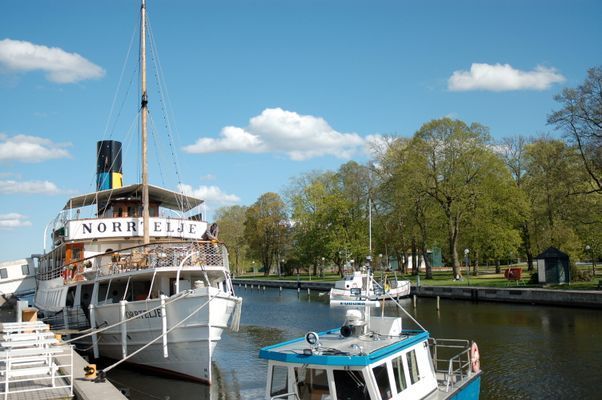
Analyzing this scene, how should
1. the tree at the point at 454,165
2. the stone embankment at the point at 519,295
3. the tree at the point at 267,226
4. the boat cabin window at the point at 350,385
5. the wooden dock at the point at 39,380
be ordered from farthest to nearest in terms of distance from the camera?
the tree at the point at 267,226 → the tree at the point at 454,165 → the stone embankment at the point at 519,295 → the wooden dock at the point at 39,380 → the boat cabin window at the point at 350,385

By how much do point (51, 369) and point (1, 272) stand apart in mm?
35275

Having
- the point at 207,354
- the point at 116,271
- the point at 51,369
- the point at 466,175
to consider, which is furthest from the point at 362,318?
the point at 466,175

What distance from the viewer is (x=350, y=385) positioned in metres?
11.0

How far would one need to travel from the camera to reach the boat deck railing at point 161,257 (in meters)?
22.7

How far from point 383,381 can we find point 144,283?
16.3m

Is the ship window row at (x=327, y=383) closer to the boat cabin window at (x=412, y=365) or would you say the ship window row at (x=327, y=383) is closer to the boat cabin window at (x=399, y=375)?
the boat cabin window at (x=399, y=375)

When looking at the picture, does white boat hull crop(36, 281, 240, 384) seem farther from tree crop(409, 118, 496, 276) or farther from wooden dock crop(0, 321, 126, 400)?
tree crop(409, 118, 496, 276)

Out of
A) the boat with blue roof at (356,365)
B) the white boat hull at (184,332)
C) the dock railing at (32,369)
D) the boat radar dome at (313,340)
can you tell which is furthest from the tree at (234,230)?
the boat radar dome at (313,340)

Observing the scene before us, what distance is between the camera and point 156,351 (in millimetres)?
22125

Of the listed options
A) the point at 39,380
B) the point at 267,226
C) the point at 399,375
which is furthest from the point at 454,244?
the point at 39,380

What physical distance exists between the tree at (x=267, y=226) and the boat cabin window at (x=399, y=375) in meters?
87.6

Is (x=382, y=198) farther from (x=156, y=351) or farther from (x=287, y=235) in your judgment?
(x=156, y=351)

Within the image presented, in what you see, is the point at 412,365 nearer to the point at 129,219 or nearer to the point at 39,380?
the point at 39,380

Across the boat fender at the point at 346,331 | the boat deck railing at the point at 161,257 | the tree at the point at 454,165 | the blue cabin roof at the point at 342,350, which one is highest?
the tree at the point at 454,165
